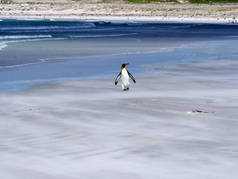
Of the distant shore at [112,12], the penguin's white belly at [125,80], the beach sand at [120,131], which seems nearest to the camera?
the beach sand at [120,131]

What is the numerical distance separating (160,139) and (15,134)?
2.53 m

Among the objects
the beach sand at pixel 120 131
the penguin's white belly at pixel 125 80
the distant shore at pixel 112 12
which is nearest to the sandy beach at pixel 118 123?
the beach sand at pixel 120 131

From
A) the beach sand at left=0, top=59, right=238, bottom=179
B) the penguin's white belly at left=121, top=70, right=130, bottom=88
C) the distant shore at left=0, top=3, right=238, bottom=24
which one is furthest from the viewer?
the distant shore at left=0, top=3, right=238, bottom=24

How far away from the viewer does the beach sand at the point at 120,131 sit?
883 centimetres

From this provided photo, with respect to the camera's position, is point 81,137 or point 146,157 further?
point 81,137

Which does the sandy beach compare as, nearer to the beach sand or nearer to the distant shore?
the beach sand

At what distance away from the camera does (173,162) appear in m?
9.12

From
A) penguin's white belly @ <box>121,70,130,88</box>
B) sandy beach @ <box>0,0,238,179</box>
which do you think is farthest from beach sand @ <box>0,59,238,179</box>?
penguin's white belly @ <box>121,70,130,88</box>

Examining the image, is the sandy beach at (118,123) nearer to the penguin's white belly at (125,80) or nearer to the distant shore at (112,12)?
the penguin's white belly at (125,80)

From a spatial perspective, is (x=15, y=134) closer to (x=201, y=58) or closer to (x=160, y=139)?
(x=160, y=139)

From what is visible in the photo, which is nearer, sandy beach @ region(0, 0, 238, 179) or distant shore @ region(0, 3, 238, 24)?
sandy beach @ region(0, 0, 238, 179)

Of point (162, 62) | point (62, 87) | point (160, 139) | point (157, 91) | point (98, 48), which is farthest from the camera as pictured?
point (98, 48)

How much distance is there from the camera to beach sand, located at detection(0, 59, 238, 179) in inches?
348

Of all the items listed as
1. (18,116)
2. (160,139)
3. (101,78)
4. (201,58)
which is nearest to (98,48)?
(201,58)
